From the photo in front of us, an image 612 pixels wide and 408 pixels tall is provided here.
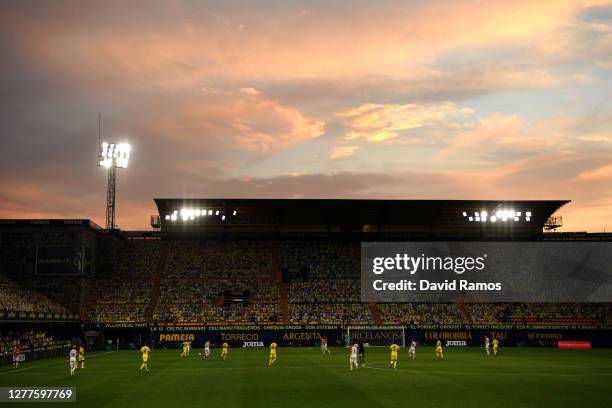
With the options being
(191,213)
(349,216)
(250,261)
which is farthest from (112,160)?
(349,216)

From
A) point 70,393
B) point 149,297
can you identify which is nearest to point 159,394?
point 70,393

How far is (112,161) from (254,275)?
2512 centimetres

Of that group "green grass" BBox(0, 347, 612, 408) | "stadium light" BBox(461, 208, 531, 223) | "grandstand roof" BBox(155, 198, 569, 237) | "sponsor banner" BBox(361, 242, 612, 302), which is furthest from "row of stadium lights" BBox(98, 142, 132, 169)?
"stadium light" BBox(461, 208, 531, 223)

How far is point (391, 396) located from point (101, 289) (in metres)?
60.4

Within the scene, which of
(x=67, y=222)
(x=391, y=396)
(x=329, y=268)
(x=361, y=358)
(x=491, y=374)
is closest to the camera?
(x=391, y=396)

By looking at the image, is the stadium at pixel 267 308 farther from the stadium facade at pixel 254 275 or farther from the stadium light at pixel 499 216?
the stadium light at pixel 499 216

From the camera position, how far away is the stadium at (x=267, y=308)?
131 ft

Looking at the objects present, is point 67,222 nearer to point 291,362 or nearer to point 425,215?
point 291,362

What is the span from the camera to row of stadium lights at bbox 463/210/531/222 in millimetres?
89188

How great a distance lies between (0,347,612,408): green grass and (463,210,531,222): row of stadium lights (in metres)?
40.0

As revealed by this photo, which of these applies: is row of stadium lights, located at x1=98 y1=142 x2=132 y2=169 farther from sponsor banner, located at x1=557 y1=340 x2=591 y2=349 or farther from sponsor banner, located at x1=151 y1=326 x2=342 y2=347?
sponsor banner, located at x1=557 y1=340 x2=591 y2=349

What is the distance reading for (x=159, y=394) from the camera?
2906 cm

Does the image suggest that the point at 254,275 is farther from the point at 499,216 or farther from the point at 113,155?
the point at 499,216

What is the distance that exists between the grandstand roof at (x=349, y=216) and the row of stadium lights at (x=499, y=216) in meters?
0.30
